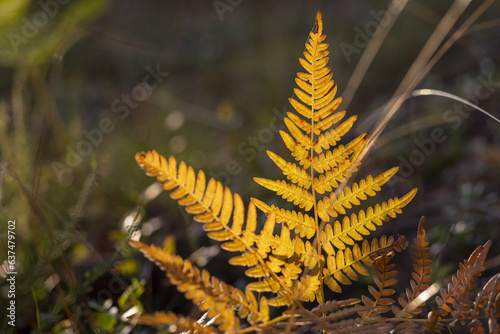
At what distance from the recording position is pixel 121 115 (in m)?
4.27

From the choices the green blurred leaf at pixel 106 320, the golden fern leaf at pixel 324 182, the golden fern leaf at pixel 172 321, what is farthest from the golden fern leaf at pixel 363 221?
the green blurred leaf at pixel 106 320

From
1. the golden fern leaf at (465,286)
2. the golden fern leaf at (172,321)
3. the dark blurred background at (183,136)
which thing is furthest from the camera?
the dark blurred background at (183,136)

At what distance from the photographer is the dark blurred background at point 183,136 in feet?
4.48

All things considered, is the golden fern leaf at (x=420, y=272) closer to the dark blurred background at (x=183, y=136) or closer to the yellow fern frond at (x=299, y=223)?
the yellow fern frond at (x=299, y=223)

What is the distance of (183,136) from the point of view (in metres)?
3.00

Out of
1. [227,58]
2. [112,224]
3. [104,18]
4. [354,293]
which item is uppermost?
[104,18]

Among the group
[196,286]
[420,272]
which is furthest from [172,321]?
[420,272]

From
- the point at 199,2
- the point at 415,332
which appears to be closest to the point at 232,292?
the point at 415,332

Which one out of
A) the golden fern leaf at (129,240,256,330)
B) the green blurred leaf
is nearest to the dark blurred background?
the green blurred leaf

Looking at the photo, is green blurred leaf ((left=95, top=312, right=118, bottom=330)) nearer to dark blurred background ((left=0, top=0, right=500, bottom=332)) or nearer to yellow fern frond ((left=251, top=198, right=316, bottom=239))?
dark blurred background ((left=0, top=0, right=500, bottom=332))

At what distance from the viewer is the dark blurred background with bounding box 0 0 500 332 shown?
53.8 inches

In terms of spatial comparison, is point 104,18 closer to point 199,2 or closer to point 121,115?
point 199,2

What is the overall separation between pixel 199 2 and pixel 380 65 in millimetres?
4089

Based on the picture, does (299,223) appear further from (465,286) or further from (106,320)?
(106,320)
